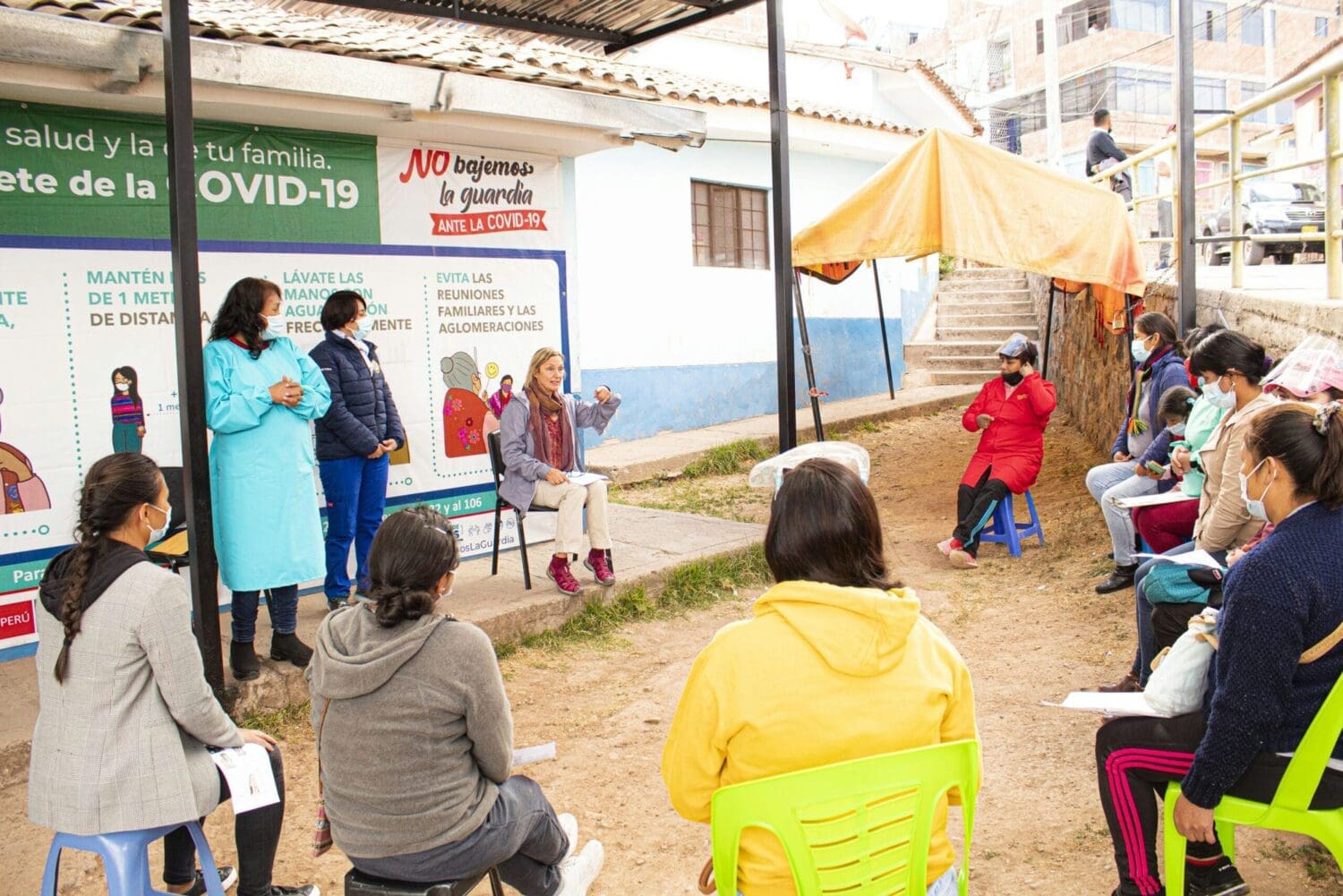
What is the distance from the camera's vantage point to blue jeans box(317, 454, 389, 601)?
530 cm

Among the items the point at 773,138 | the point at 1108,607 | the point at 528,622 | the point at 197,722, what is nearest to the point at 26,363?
the point at 528,622

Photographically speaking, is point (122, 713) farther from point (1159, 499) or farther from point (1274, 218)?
point (1274, 218)

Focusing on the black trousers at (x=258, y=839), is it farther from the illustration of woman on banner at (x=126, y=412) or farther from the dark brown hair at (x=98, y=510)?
the illustration of woman on banner at (x=126, y=412)

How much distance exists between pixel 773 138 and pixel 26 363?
4221 mm

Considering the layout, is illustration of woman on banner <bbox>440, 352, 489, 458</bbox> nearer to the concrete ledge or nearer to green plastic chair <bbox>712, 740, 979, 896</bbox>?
the concrete ledge

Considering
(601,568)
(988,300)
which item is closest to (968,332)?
(988,300)

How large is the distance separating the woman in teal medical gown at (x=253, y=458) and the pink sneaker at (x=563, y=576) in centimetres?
151

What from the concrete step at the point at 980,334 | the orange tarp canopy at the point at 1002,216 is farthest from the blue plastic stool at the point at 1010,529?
the concrete step at the point at 980,334

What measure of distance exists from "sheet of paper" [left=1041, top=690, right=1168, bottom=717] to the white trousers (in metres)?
3.37

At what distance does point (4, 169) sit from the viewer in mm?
4734

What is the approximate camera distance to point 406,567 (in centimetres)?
240

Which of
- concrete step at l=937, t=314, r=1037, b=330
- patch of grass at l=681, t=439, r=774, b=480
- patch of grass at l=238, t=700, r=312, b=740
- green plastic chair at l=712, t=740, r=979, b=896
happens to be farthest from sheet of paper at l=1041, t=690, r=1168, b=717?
concrete step at l=937, t=314, r=1037, b=330

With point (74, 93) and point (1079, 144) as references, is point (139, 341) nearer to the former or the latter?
point (74, 93)

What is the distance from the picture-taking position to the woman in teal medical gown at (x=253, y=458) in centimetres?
436
